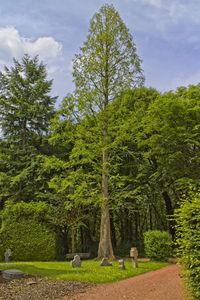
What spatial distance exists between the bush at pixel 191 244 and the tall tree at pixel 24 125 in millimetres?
19616

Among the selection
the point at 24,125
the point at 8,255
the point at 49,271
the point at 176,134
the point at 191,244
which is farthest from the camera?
the point at 24,125

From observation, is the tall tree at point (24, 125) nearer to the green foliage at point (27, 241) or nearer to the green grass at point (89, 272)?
the green foliage at point (27, 241)

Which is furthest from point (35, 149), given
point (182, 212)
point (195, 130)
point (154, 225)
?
point (182, 212)

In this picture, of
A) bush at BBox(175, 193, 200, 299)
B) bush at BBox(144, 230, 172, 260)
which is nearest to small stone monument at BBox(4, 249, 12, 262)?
bush at BBox(144, 230, 172, 260)

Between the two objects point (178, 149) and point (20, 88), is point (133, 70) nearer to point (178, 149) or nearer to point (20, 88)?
point (178, 149)

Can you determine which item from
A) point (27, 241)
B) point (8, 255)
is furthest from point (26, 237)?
point (8, 255)

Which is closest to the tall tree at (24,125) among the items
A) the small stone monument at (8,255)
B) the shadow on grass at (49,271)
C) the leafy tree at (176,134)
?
the small stone monument at (8,255)

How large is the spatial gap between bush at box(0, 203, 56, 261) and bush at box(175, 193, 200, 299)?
685 inches

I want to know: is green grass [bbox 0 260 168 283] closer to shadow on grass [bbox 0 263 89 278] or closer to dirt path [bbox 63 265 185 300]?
shadow on grass [bbox 0 263 89 278]

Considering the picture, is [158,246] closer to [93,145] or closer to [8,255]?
[93,145]

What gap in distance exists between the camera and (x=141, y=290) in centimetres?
1107

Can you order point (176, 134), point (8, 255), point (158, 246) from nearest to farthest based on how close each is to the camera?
point (158, 246) → point (176, 134) → point (8, 255)

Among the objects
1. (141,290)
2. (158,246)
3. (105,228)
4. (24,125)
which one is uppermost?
(24,125)

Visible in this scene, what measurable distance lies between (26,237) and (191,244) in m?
18.0
